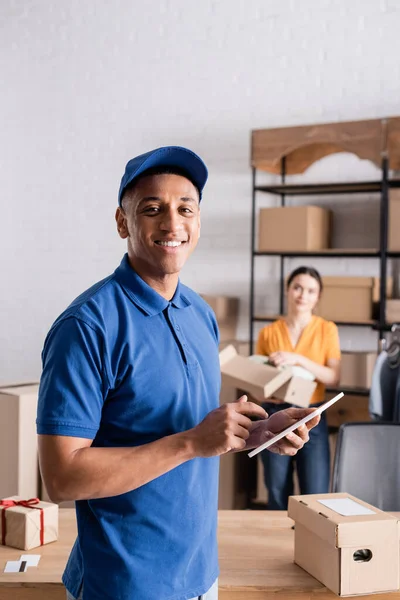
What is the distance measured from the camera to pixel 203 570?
1271 mm

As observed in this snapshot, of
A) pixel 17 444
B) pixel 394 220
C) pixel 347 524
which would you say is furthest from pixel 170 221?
pixel 394 220

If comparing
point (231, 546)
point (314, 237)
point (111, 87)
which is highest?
point (111, 87)

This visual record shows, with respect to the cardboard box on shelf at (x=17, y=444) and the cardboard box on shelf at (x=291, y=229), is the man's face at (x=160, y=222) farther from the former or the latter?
the cardboard box on shelf at (x=291, y=229)

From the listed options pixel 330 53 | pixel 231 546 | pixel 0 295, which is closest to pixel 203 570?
pixel 231 546

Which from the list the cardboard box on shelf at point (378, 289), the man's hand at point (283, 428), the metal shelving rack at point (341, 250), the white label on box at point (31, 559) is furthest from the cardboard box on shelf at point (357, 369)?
the man's hand at point (283, 428)

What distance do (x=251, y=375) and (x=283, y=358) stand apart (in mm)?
211

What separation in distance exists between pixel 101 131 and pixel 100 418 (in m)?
4.32

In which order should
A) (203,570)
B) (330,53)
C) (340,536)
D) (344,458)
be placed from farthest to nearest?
(330,53) → (344,458) → (340,536) → (203,570)

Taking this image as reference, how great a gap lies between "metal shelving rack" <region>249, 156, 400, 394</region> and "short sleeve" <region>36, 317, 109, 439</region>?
2.94 meters

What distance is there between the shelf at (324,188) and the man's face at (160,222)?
2902 millimetres

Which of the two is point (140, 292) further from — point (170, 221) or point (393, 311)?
point (393, 311)

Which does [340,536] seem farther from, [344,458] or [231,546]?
[344,458]

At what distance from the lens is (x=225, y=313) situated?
4.47 meters

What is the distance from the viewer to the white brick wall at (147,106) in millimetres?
4371
